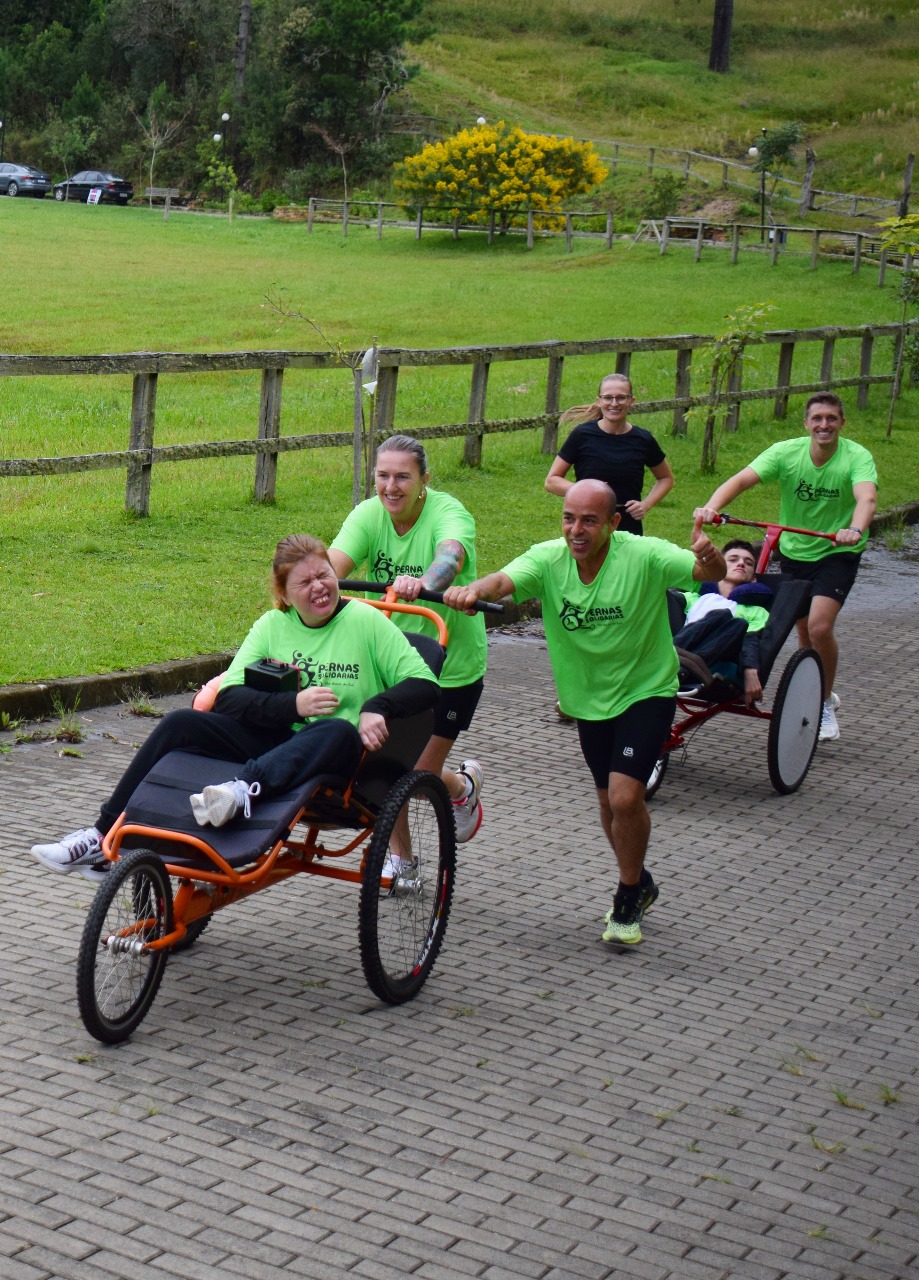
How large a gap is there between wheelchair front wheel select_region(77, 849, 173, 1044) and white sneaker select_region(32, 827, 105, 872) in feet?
0.92

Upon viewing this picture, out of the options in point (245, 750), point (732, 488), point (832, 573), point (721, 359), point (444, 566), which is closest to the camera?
point (245, 750)

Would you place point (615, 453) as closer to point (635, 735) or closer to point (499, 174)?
point (635, 735)

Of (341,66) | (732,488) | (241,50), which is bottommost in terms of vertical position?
(732,488)

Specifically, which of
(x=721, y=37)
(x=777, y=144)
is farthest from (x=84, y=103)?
(x=777, y=144)

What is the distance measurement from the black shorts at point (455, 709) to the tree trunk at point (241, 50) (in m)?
70.0

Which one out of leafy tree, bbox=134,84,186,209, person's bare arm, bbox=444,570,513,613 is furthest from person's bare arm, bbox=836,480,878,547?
leafy tree, bbox=134,84,186,209

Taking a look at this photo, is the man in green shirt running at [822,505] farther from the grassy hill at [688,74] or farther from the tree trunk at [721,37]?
the tree trunk at [721,37]

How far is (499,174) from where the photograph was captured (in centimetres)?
5081

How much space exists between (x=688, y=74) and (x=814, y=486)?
248ft

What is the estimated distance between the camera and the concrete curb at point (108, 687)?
858 cm

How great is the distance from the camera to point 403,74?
69000 millimetres

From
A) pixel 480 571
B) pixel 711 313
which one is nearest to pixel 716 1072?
pixel 480 571

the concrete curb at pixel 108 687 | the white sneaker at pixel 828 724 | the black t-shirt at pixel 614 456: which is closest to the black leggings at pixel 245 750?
the concrete curb at pixel 108 687

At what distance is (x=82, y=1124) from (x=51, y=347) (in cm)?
2556
